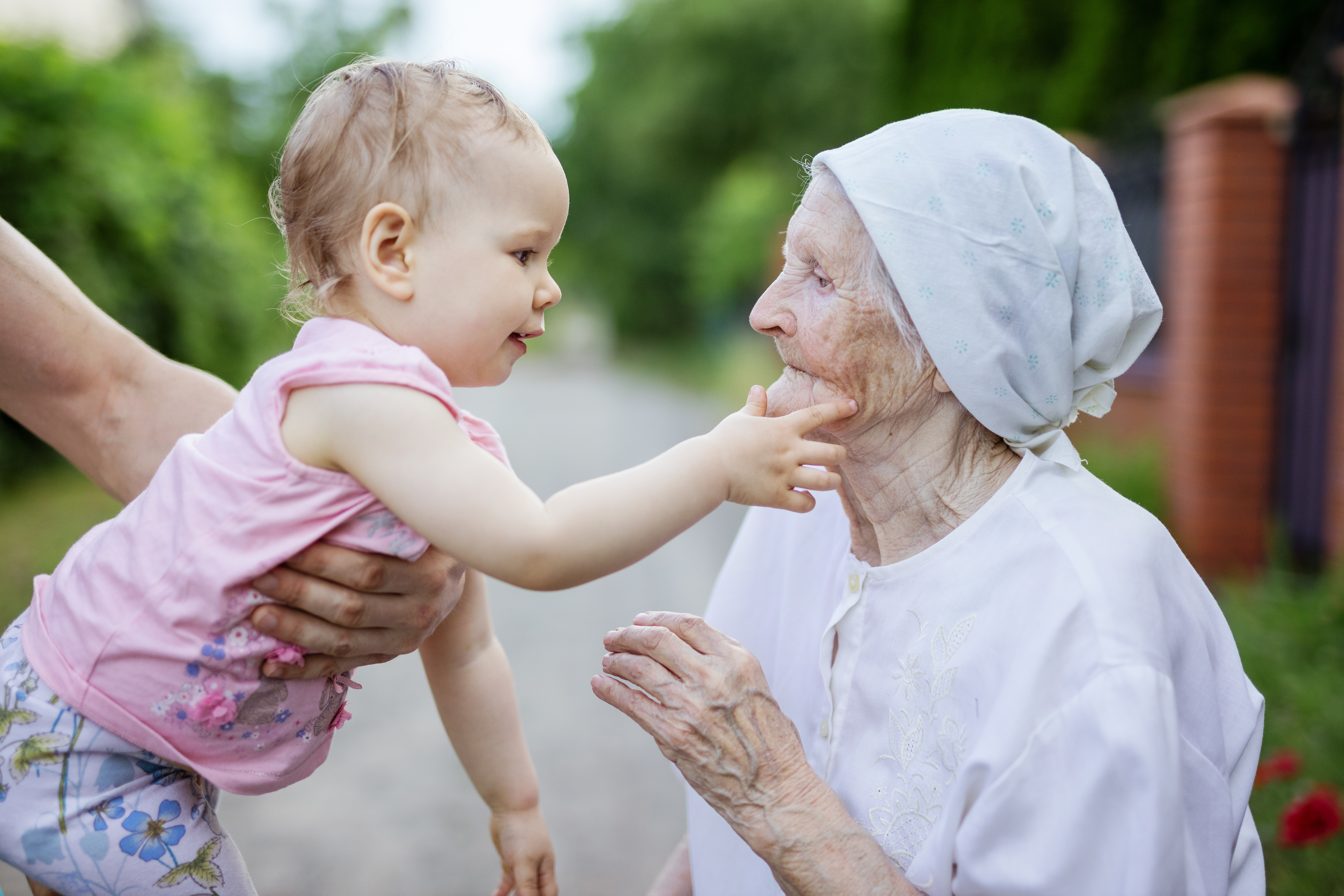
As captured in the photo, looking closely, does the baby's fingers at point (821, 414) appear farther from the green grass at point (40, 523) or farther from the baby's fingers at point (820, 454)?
the green grass at point (40, 523)

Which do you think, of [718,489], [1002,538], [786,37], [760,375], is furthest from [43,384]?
[786,37]

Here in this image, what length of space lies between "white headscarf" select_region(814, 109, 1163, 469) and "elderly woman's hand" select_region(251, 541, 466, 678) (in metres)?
0.92

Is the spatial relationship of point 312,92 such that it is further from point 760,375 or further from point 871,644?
point 760,375

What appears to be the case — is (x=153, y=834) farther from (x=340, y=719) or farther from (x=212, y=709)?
(x=340, y=719)

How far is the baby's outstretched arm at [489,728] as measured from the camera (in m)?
1.90

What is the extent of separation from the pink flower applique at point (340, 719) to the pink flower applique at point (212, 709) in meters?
0.23

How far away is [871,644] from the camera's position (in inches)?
73.7

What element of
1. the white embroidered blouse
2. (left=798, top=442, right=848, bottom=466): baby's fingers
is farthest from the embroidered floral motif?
(left=798, top=442, right=848, bottom=466): baby's fingers

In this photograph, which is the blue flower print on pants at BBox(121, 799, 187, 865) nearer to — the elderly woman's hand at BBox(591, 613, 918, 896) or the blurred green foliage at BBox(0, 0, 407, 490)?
the elderly woman's hand at BBox(591, 613, 918, 896)

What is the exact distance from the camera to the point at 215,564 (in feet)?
4.69

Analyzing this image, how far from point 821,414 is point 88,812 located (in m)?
1.28

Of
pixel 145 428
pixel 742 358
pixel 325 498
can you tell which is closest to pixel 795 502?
pixel 325 498

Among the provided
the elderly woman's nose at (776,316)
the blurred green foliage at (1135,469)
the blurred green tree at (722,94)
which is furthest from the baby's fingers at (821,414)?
the blurred green tree at (722,94)

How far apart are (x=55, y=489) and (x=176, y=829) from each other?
7.88m
